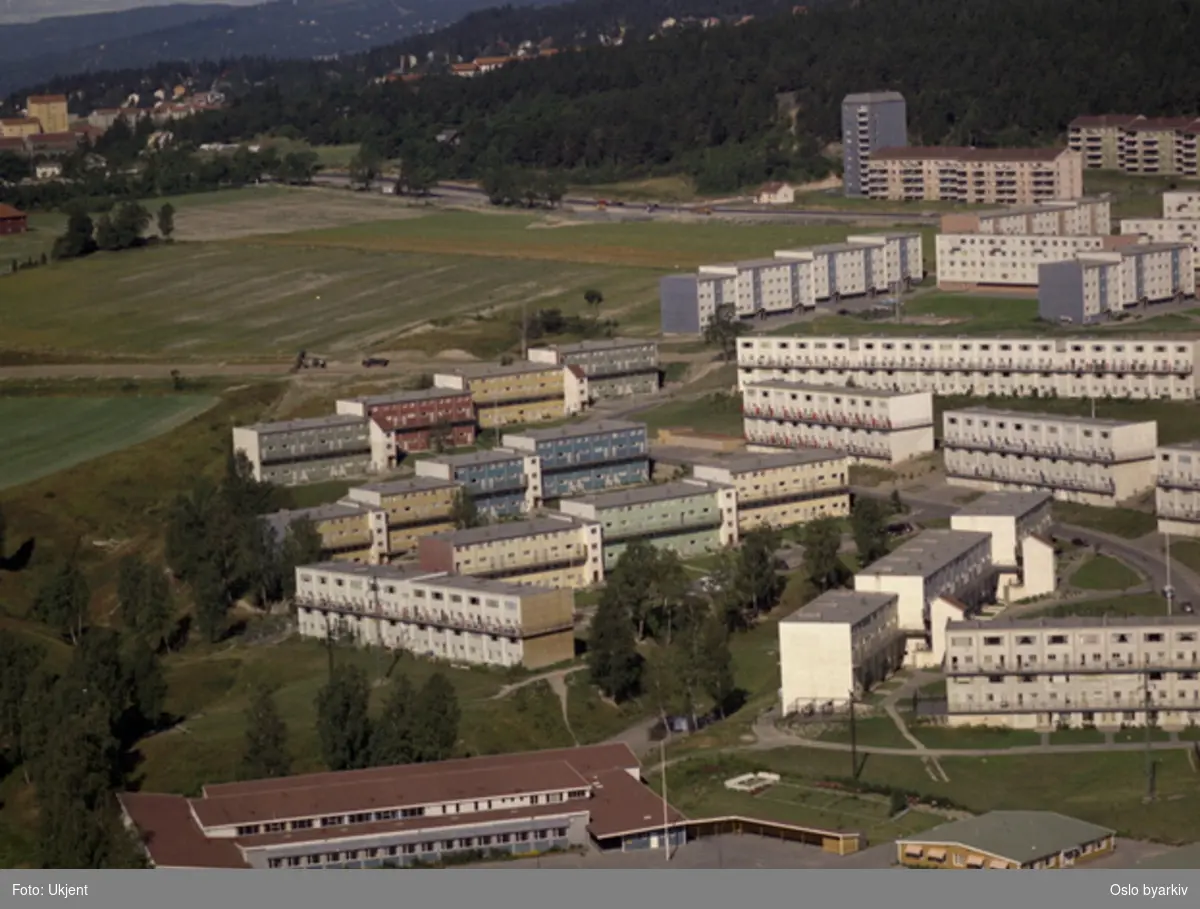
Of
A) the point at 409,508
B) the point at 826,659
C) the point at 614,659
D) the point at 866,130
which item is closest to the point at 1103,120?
the point at 866,130

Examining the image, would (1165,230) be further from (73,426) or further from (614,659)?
(614,659)

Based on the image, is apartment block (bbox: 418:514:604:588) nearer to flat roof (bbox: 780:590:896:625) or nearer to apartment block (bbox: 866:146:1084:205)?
flat roof (bbox: 780:590:896:625)

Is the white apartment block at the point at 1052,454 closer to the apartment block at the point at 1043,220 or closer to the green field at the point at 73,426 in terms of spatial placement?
the green field at the point at 73,426

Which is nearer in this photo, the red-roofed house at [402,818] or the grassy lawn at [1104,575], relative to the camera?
the red-roofed house at [402,818]

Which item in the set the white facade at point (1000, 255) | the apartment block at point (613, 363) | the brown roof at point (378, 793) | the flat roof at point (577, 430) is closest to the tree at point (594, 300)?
the apartment block at point (613, 363)

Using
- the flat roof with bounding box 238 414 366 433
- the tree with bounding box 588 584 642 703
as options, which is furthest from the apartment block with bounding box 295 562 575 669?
the flat roof with bounding box 238 414 366 433

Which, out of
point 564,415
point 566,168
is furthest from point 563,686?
point 566,168
